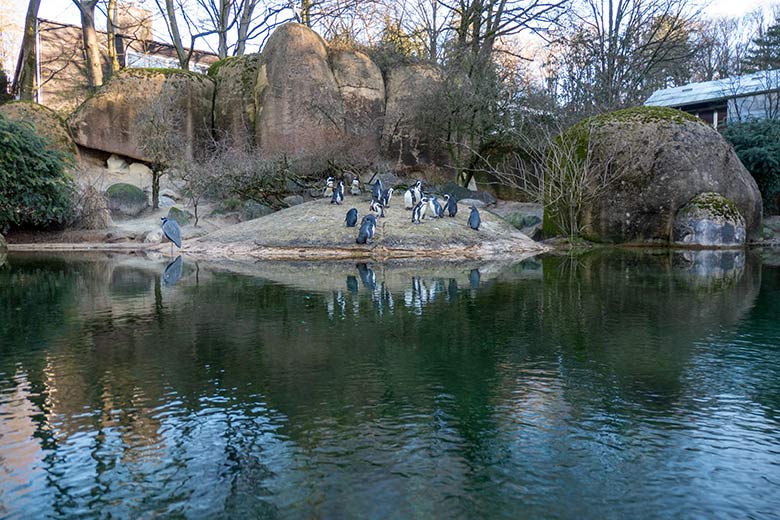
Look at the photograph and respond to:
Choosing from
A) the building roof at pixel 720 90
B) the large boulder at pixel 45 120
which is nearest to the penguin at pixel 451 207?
the large boulder at pixel 45 120

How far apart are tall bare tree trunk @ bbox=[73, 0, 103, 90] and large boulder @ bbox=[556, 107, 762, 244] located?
18.5 metres

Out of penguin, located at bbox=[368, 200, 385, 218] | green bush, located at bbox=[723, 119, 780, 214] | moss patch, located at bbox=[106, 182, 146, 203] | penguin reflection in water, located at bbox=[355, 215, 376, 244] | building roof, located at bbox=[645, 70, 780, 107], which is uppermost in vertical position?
building roof, located at bbox=[645, 70, 780, 107]

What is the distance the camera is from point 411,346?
609cm

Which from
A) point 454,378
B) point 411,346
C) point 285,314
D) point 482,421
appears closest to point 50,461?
point 482,421

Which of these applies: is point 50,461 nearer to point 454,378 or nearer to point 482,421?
point 482,421

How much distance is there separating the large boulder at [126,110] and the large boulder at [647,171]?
13.0 m

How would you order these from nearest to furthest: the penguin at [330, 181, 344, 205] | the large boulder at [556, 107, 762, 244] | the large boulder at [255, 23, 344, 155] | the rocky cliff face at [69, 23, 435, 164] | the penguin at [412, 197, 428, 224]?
the penguin at [412, 197, 428, 224], the large boulder at [556, 107, 762, 244], the penguin at [330, 181, 344, 205], the large boulder at [255, 23, 344, 155], the rocky cliff face at [69, 23, 435, 164]

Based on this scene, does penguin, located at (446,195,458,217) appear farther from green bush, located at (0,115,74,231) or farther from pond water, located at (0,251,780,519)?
green bush, located at (0,115,74,231)

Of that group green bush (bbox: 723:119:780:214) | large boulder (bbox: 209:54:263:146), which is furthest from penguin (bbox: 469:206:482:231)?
large boulder (bbox: 209:54:263:146)

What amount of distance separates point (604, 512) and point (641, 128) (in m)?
16.0

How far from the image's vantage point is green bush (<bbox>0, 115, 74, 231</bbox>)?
1738 centimetres

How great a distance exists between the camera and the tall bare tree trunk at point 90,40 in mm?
27078

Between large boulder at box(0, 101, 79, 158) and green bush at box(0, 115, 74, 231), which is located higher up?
large boulder at box(0, 101, 79, 158)

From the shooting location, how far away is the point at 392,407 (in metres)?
4.39
